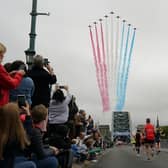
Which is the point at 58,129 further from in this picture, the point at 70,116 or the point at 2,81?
the point at 2,81

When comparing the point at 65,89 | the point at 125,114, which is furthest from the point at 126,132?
the point at 65,89

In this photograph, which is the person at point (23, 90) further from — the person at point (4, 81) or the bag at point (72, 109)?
the bag at point (72, 109)

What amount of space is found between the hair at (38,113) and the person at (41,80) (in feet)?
5.98

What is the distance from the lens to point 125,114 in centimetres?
10394

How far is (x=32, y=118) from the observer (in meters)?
7.39

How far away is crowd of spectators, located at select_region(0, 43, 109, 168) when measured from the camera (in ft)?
20.1

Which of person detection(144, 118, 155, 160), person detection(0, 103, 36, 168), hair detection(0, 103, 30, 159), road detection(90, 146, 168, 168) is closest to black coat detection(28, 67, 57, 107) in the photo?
person detection(0, 103, 36, 168)

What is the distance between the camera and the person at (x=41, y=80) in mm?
9195

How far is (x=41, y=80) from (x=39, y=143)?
8.33ft

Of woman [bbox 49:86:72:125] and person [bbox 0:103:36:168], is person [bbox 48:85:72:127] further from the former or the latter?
person [bbox 0:103:36:168]

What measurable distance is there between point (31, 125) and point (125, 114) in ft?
320

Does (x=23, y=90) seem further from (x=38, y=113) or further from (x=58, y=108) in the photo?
(x=58, y=108)

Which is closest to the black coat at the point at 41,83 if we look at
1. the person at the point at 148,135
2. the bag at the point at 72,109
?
the bag at the point at 72,109

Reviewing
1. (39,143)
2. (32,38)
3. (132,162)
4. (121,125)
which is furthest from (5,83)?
(121,125)
